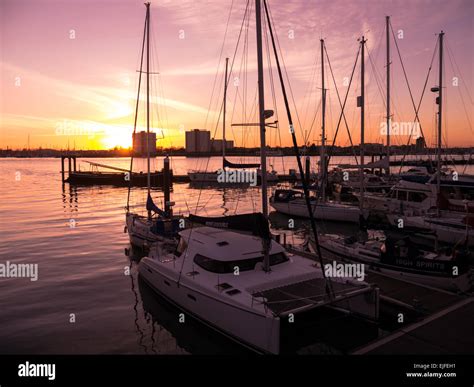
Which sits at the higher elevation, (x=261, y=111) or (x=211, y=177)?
(x=261, y=111)

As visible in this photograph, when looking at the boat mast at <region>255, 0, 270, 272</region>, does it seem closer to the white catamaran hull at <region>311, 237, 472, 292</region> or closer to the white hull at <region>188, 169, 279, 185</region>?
the white catamaran hull at <region>311, 237, 472, 292</region>

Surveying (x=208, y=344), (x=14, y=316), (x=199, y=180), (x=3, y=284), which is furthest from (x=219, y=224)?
(x=199, y=180)

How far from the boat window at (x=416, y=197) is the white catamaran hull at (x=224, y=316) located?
2212 cm

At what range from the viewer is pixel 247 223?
1125 centimetres

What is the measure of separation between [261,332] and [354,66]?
1888 centimetres

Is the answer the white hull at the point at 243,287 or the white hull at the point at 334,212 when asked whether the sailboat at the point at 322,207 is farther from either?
the white hull at the point at 243,287

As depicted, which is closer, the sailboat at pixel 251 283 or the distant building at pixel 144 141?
the sailboat at pixel 251 283

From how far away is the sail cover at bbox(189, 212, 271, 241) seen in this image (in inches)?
422

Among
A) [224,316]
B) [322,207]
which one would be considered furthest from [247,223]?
[322,207]

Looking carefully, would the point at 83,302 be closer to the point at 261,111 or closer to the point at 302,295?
the point at 302,295

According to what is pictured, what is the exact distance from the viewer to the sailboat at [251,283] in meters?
8.77

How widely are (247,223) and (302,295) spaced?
2739 millimetres

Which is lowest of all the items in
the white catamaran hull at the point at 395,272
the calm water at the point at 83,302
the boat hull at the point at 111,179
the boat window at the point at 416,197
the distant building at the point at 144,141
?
the calm water at the point at 83,302

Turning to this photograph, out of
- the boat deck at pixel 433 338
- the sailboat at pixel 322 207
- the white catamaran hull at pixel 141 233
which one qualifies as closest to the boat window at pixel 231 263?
the boat deck at pixel 433 338
